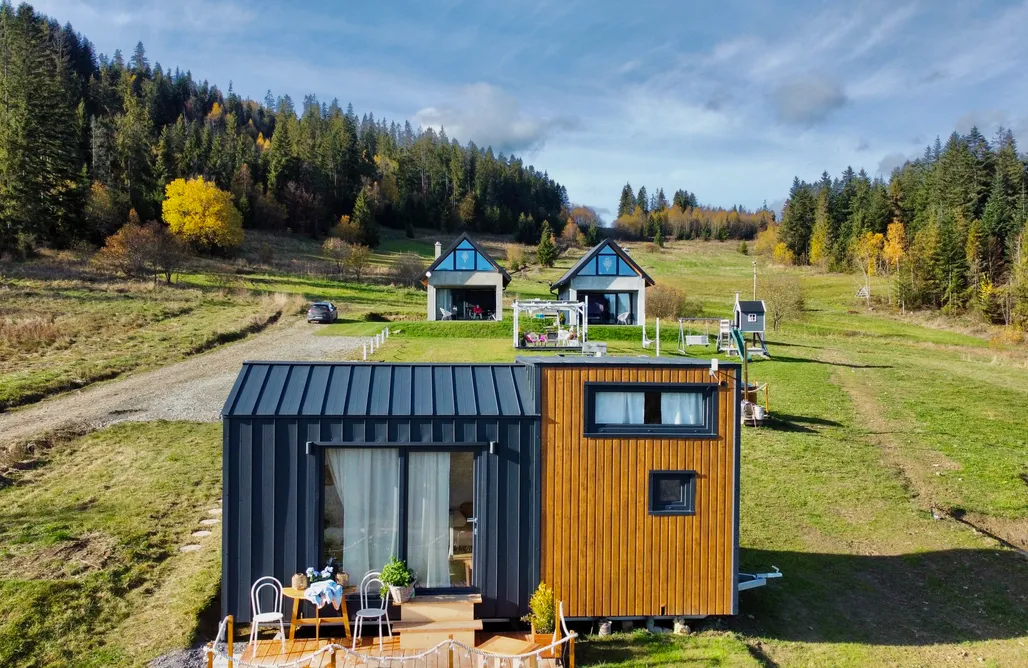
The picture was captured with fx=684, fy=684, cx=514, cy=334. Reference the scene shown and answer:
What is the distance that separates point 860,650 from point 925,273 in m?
61.6

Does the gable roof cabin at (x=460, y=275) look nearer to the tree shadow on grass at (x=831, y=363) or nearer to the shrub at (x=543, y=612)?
the tree shadow on grass at (x=831, y=363)

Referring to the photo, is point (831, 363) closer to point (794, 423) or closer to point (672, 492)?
point (794, 423)

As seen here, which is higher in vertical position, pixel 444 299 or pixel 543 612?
pixel 444 299

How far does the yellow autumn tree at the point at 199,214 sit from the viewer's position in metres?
55.8

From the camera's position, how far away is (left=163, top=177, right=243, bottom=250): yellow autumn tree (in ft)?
183

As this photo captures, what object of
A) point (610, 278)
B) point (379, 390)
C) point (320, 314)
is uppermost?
point (610, 278)

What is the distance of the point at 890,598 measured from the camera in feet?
37.0

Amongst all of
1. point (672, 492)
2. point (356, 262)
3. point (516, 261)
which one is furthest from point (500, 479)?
point (516, 261)

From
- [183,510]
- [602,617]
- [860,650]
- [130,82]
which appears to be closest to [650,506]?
[602,617]

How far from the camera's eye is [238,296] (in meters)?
41.3

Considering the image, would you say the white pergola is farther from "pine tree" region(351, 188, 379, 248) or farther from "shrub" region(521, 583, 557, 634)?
"pine tree" region(351, 188, 379, 248)

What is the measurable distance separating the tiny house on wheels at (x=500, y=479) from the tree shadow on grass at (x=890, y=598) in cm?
193

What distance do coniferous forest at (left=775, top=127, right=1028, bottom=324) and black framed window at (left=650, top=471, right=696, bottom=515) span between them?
49905 mm

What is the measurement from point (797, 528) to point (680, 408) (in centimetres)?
654
